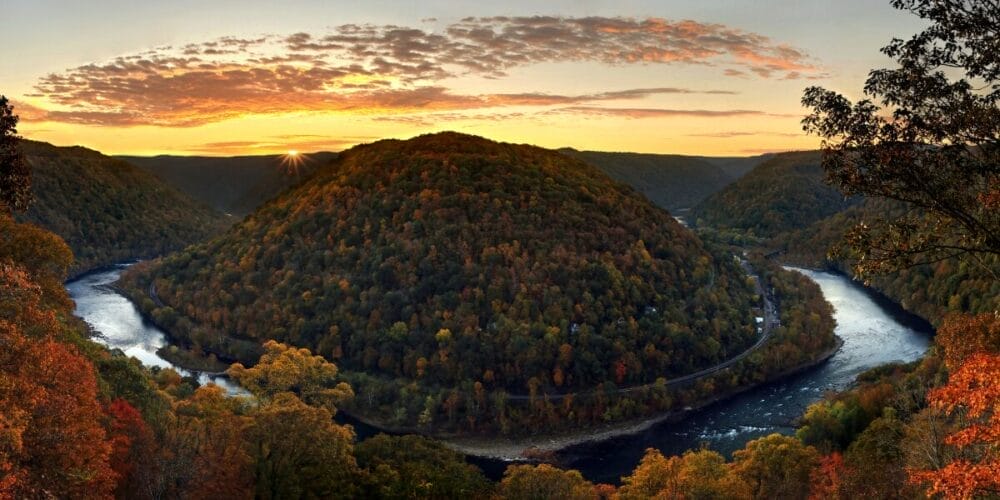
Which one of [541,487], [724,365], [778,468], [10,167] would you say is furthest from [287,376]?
[724,365]

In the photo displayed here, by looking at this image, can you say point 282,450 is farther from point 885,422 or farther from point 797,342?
point 797,342

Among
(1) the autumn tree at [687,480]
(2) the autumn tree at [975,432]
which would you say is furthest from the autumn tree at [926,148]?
(1) the autumn tree at [687,480]

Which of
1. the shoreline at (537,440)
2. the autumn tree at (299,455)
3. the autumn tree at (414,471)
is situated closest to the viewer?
the autumn tree at (299,455)

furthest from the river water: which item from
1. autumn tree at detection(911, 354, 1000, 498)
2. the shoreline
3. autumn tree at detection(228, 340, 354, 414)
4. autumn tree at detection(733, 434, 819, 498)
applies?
autumn tree at detection(911, 354, 1000, 498)

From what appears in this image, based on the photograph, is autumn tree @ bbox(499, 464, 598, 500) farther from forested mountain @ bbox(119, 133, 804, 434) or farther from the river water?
forested mountain @ bbox(119, 133, 804, 434)

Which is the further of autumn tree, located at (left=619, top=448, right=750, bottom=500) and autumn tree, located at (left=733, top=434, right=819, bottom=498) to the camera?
autumn tree, located at (left=733, top=434, right=819, bottom=498)

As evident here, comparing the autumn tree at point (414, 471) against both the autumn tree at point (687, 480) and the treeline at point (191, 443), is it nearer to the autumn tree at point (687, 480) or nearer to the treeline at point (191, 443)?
the treeline at point (191, 443)

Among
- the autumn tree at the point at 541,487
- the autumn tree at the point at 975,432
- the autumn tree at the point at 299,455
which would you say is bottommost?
the autumn tree at the point at 541,487

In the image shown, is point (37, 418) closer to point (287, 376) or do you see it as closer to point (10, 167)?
point (10, 167)

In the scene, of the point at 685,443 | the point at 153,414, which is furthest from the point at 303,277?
the point at 153,414
